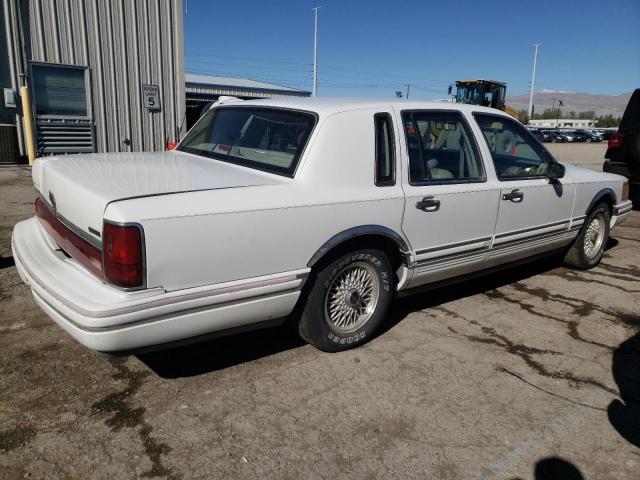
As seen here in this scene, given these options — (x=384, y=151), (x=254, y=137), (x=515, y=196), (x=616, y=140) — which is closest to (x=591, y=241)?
(x=515, y=196)

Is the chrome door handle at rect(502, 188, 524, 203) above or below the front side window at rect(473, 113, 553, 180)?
below

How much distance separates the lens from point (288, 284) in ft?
9.91

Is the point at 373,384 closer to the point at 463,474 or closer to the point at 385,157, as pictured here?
the point at 463,474

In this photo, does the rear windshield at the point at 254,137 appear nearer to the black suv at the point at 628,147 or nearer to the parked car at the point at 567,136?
the black suv at the point at 628,147

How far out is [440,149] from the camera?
4055 millimetres

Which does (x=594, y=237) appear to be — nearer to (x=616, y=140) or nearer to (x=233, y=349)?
(x=233, y=349)

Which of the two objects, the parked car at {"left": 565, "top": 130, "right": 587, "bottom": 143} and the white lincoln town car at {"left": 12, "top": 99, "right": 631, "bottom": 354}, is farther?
the parked car at {"left": 565, "top": 130, "right": 587, "bottom": 143}

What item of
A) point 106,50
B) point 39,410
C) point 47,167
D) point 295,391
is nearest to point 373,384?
point 295,391

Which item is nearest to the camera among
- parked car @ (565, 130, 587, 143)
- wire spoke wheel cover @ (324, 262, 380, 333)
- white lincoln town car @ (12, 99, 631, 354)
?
white lincoln town car @ (12, 99, 631, 354)

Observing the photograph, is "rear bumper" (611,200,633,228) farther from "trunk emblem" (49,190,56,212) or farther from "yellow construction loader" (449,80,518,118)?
"yellow construction loader" (449,80,518,118)

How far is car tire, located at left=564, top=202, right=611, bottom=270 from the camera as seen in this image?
5508mm

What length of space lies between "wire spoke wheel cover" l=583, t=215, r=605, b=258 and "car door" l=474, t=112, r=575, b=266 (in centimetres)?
77

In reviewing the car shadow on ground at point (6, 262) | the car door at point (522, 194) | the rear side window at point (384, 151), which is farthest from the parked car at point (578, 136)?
the car shadow on ground at point (6, 262)

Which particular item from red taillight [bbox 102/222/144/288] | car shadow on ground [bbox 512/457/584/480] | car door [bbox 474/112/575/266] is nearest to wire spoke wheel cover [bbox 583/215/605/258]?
car door [bbox 474/112/575/266]
